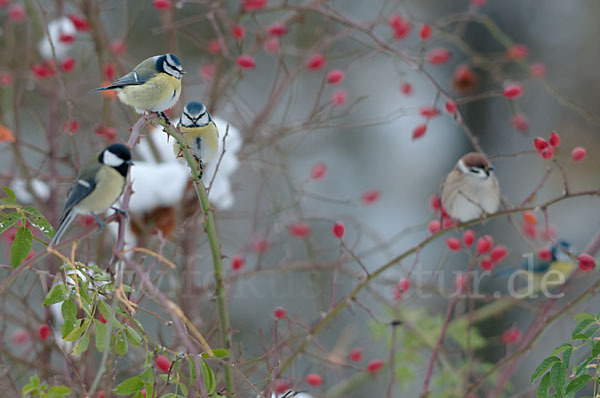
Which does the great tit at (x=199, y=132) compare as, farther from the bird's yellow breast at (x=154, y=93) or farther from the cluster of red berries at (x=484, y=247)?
the cluster of red berries at (x=484, y=247)

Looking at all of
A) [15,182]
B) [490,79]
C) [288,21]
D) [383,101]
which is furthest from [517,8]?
[15,182]

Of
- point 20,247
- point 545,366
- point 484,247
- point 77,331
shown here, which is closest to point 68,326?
point 77,331

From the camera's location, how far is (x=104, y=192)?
1110 millimetres

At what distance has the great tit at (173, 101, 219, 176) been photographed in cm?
127

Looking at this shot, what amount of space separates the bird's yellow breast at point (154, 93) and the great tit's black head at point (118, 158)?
78 millimetres

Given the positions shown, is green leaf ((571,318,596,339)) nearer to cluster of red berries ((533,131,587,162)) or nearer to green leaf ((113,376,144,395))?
cluster of red berries ((533,131,587,162))

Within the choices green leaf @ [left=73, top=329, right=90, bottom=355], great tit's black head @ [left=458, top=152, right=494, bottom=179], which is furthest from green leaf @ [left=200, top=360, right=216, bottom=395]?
great tit's black head @ [left=458, top=152, right=494, bottom=179]

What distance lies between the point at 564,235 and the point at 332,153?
1.77m

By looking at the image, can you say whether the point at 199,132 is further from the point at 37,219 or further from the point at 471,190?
the point at 471,190

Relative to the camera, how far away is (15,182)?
77.8 inches

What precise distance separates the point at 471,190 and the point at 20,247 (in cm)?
153

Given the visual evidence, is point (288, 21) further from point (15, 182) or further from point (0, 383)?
point (0, 383)

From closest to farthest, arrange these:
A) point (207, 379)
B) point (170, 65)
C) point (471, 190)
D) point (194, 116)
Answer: point (207, 379)
point (170, 65)
point (194, 116)
point (471, 190)

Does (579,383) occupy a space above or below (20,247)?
below
